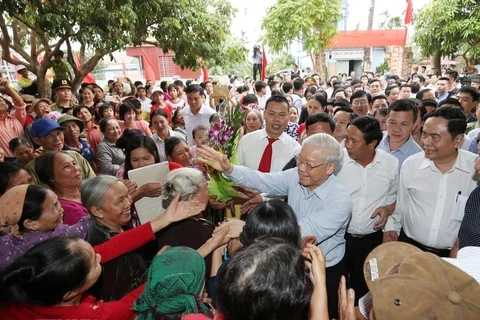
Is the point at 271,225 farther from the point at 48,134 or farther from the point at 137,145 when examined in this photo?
the point at 48,134

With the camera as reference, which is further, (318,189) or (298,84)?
(298,84)

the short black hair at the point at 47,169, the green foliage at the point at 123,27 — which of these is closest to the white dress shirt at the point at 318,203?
the short black hair at the point at 47,169

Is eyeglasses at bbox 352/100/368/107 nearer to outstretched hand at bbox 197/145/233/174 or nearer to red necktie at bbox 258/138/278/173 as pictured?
red necktie at bbox 258/138/278/173

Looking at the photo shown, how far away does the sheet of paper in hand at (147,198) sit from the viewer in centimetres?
288

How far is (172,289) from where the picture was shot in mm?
1447

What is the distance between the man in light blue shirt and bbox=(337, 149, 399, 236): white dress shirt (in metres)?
0.60

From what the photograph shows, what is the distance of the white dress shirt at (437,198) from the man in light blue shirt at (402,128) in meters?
0.69

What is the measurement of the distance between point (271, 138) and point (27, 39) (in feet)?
36.6

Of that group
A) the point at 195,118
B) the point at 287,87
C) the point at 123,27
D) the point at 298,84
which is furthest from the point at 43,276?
the point at 287,87

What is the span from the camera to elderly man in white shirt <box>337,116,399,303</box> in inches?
117

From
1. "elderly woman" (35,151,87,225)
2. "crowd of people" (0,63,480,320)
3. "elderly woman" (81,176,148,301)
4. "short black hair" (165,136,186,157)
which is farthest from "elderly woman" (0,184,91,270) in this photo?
"short black hair" (165,136,186,157)

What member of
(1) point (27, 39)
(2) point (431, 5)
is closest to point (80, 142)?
(1) point (27, 39)

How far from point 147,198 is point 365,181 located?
1870mm

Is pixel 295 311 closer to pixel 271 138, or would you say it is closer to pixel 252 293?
pixel 252 293
